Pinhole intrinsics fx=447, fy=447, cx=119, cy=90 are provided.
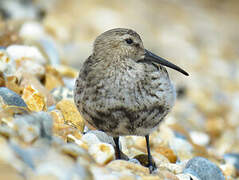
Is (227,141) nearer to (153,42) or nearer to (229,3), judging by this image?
(153,42)

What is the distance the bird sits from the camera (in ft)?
14.8

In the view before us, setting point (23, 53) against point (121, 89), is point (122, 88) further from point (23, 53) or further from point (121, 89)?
point (23, 53)

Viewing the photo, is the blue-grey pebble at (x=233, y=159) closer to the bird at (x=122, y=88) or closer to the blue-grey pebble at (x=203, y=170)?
the blue-grey pebble at (x=203, y=170)

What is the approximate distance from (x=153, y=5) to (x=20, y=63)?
32.9 feet

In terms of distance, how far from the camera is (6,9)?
12.2 meters

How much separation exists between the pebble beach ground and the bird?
0.96 feet

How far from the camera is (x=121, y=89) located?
4.48 meters

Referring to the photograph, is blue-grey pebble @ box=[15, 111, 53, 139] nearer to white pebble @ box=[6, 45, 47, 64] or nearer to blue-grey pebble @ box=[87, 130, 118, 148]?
blue-grey pebble @ box=[87, 130, 118, 148]

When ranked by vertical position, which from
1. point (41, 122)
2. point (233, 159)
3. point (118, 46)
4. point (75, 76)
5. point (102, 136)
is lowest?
point (233, 159)

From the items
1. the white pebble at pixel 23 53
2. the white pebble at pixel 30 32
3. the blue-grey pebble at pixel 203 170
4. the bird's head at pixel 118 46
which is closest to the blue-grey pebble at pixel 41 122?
the bird's head at pixel 118 46

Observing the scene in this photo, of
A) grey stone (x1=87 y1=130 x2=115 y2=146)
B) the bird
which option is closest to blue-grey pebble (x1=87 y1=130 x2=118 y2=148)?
grey stone (x1=87 y1=130 x2=115 y2=146)

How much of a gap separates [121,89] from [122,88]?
0.6 inches

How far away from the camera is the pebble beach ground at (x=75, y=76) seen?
347 cm

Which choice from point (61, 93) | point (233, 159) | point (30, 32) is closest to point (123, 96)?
point (61, 93)
